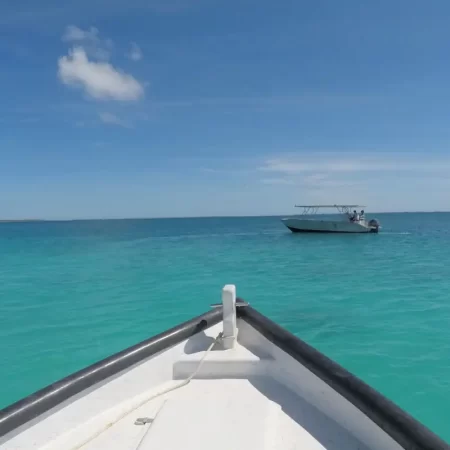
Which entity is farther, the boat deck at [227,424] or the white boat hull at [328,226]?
the white boat hull at [328,226]

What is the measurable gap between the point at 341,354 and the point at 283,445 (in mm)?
6201

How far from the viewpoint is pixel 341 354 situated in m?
7.83

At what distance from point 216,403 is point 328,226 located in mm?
42504

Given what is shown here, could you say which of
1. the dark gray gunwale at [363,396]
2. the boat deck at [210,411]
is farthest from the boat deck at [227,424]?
the dark gray gunwale at [363,396]

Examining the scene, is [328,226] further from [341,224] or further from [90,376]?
[90,376]

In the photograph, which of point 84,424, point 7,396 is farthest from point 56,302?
point 84,424

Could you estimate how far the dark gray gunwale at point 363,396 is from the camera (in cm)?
173

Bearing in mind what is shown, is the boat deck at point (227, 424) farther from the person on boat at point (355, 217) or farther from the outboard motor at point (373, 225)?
the outboard motor at point (373, 225)

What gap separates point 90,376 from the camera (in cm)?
249

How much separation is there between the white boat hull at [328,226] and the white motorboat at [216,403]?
40971mm

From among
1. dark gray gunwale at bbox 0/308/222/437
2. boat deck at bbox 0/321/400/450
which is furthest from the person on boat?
boat deck at bbox 0/321/400/450

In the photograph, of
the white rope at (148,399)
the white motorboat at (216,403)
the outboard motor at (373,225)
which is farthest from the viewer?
the outboard motor at (373,225)

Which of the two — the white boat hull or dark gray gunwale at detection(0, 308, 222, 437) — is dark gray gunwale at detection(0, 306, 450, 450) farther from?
the white boat hull

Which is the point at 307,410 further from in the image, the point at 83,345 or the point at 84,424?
the point at 83,345
